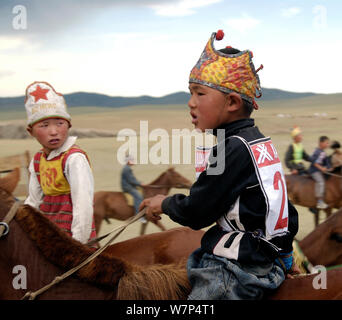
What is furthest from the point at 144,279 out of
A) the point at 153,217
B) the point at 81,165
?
the point at 81,165

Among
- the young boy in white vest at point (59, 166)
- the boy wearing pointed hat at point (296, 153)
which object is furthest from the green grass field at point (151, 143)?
the young boy in white vest at point (59, 166)

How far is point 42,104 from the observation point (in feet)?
10.3

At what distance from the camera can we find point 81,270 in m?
2.26

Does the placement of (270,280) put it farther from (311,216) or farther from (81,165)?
(311,216)

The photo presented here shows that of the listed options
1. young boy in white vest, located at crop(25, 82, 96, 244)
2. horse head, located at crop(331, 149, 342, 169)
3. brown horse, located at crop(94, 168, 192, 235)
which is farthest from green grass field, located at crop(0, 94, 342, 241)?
young boy in white vest, located at crop(25, 82, 96, 244)

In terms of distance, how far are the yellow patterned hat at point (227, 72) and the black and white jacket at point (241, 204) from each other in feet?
0.75

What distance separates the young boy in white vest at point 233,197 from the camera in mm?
2021

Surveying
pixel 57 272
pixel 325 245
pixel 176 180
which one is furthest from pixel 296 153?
pixel 57 272

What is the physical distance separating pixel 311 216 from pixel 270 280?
9.73 meters

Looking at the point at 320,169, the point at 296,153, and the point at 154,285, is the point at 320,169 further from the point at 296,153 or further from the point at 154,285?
the point at 154,285

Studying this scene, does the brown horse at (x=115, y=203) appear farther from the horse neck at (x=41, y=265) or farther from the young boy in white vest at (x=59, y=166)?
the horse neck at (x=41, y=265)

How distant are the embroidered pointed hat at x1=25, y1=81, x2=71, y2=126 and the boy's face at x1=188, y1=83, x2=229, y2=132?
4.38ft

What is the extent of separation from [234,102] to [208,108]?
133mm
